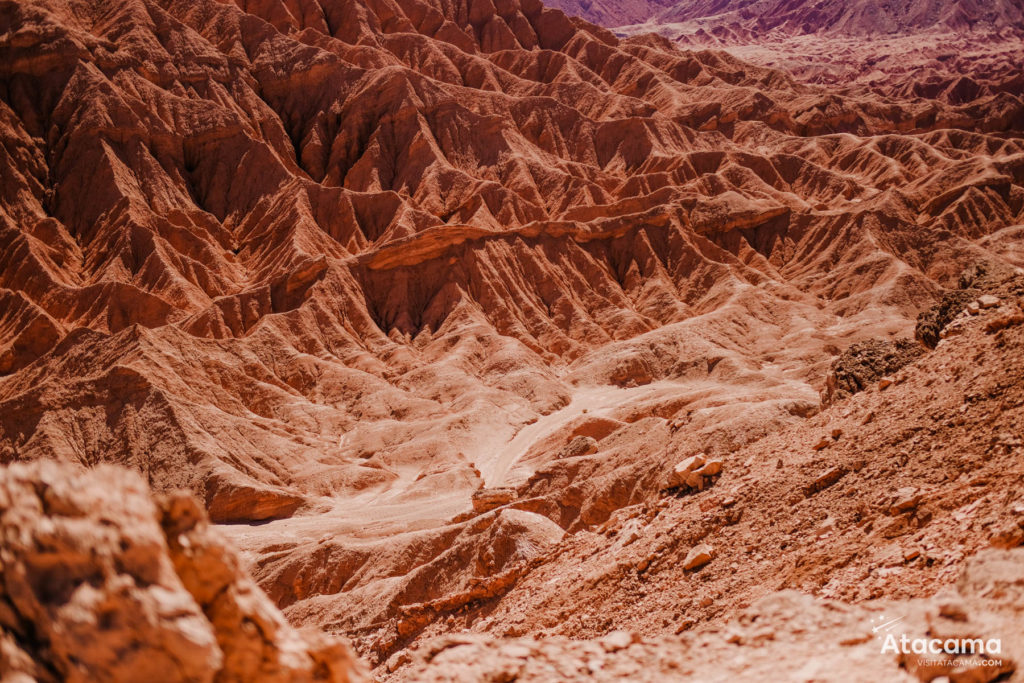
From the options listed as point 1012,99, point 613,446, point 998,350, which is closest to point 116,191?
point 613,446

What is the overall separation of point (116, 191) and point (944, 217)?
80.6 m

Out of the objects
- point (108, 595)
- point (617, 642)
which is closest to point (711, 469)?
point (617, 642)

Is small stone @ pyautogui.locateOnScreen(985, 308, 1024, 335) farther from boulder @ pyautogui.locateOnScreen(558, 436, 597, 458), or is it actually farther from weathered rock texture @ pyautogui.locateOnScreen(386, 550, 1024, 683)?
boulder @ pyautogui.locateOnScreen(558, 436, 597, 458)

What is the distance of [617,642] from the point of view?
8672 millimetres

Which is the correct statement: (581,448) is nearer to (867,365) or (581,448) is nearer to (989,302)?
(867,365)

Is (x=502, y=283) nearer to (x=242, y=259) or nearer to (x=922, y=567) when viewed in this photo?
(x=242, y=259)

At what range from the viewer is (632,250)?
7450cm

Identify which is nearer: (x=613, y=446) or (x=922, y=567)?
(x=922, y=567)

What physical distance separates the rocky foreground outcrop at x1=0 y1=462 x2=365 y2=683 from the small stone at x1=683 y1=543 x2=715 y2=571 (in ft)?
28.3

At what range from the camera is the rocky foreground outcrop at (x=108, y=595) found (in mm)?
5082

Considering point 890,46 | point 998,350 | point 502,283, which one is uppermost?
point 890,46

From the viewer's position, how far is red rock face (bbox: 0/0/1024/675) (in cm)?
3325

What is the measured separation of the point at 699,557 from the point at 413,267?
188 feet
